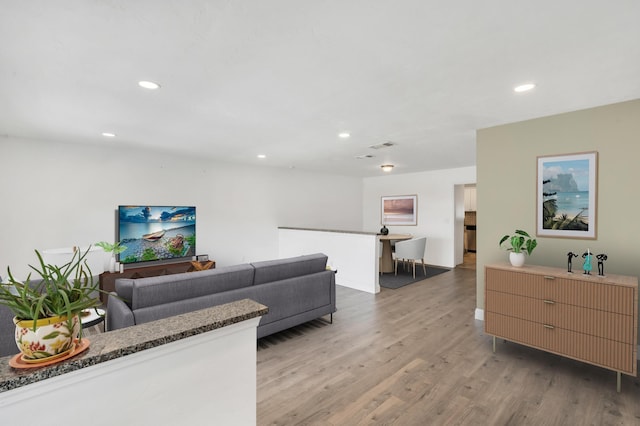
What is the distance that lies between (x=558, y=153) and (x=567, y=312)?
1.61 metres

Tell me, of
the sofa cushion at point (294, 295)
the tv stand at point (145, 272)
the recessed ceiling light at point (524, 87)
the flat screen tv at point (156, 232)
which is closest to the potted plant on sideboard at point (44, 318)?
the sofa cushion at point (294, 295)

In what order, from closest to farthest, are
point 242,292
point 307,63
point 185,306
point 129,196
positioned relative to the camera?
point 307,63
point 185,306
point 242,292
point 129,196

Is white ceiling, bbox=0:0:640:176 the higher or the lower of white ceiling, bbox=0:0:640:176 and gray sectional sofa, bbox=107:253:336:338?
the higher

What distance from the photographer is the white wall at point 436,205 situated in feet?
22.7

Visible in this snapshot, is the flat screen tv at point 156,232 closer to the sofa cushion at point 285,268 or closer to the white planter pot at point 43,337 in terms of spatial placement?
the sofa cushion at point 285,268

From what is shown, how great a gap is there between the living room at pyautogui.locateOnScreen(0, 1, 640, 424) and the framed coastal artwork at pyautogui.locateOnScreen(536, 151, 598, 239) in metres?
0.07

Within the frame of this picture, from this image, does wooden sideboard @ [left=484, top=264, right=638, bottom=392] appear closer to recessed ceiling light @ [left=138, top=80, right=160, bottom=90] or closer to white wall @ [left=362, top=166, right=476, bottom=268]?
recessed ceiling light @ [left=138, top=80, right=160, bottom=90]

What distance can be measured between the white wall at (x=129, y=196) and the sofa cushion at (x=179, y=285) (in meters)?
2.79

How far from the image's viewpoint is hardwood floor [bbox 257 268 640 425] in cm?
207

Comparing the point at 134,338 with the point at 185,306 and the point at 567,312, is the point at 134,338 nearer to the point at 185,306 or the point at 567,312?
the point at 185,306

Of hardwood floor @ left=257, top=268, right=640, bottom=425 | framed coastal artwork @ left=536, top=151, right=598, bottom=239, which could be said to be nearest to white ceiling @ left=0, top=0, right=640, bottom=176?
framed coastal artwork @ left=536, top=151, right=598, bottom=239

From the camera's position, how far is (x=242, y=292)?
294 centimetres

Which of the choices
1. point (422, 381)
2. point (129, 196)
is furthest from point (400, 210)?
point (129, 196)

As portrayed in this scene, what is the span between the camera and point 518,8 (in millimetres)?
1519
